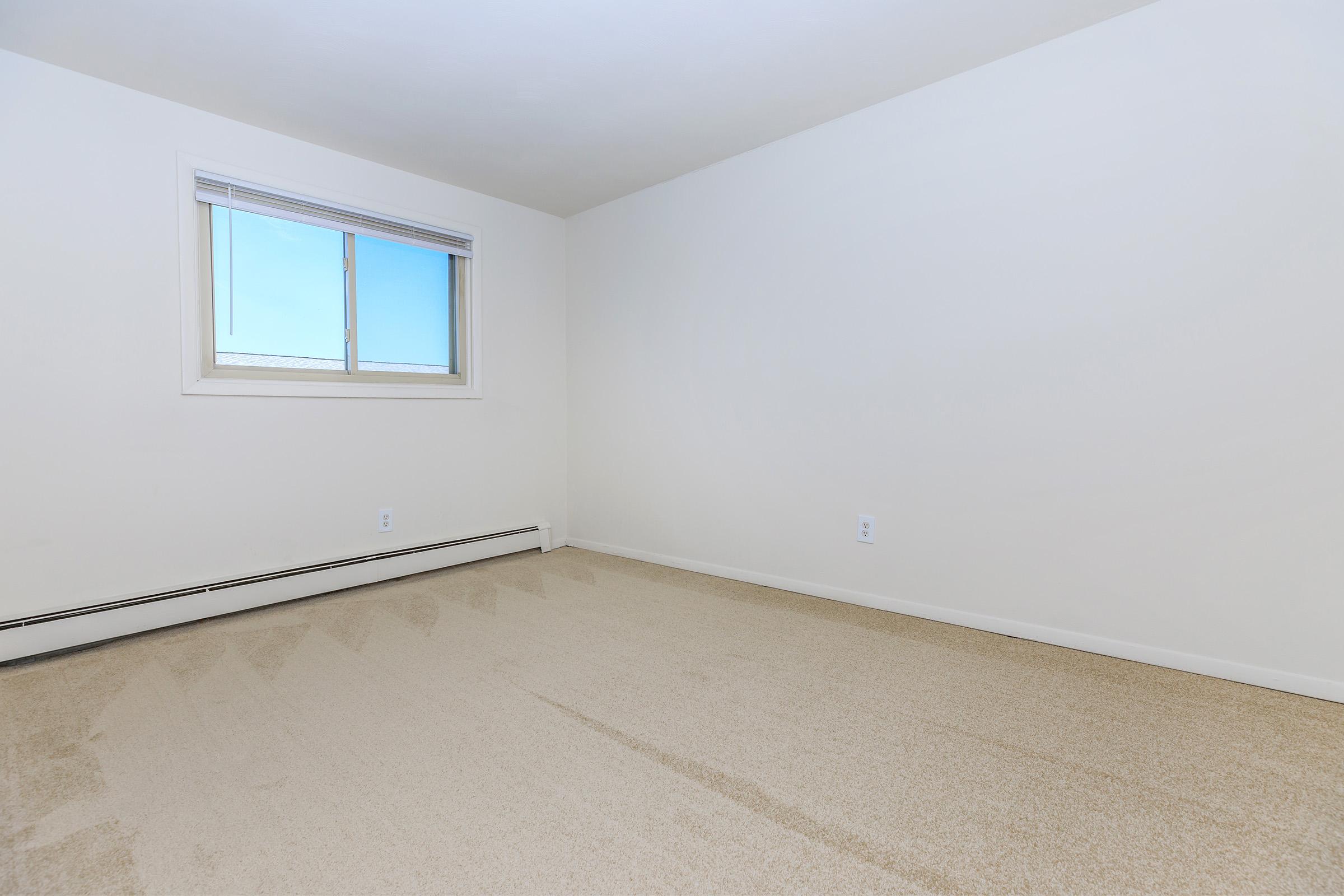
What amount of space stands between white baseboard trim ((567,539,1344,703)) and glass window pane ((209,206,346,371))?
93.9 inches

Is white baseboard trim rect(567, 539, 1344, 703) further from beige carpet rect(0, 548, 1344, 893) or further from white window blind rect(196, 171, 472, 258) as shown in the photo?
white window blind rect(196, 171, 472, 258)

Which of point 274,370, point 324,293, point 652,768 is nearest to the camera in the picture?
point 652,768

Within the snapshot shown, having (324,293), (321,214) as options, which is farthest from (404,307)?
(321,214)

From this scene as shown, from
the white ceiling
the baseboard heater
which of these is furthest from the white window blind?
the baseboard heater

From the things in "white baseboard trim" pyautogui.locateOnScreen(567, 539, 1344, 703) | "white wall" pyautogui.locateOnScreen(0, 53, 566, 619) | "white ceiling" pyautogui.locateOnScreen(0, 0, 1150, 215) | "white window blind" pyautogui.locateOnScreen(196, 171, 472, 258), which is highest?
"white ceiling" pyautogui.locateOnScreen(0, 0, 1150, 215)

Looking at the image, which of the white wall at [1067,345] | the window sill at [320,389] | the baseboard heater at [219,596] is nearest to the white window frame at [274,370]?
the window sill at [320,389]

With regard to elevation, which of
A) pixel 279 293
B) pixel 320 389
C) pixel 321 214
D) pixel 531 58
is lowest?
pixel 320 389

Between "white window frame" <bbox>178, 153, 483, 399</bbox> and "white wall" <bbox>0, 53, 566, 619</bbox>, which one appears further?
"white window frame" <bbox>178, 153, 483, 399</bbox>

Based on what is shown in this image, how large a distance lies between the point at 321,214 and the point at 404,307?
60 centimetres

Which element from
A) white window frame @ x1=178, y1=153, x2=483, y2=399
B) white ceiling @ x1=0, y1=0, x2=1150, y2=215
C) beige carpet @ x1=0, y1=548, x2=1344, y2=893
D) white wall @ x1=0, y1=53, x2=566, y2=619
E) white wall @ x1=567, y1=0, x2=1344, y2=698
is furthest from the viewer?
white window frame @ x1=178, y1=153, x2=483, y2=399

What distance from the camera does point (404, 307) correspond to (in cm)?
337

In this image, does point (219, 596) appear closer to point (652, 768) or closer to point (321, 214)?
point (321, 214)

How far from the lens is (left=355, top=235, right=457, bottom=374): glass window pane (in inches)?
126

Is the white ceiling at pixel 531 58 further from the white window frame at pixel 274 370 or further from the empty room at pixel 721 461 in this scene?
the white window frame at pixel 274 370
